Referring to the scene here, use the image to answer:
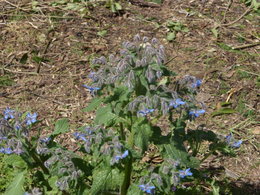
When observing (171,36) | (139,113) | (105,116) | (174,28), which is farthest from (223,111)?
(139,113)

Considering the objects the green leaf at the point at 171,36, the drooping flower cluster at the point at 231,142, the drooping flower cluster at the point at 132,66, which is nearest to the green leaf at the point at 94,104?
the drooping flower cluster at the point at 132,66

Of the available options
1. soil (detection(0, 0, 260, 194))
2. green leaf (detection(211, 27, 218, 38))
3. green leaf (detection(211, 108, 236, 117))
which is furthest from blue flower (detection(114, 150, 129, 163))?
green leaf (detection(211, 27, 218, 38))

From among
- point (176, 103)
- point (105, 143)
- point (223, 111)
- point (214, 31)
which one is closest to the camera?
point (176, 103)

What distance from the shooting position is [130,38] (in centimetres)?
522

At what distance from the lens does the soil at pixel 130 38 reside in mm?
4277

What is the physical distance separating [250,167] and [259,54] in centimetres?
178

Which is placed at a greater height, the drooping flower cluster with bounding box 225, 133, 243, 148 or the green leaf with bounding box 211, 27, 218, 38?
the drooping flower cluster with bounding box 225, 133, 243, 148

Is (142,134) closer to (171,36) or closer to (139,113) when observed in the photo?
(139,113)

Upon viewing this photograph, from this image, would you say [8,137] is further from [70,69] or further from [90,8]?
[90,8]

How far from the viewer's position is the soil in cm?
428

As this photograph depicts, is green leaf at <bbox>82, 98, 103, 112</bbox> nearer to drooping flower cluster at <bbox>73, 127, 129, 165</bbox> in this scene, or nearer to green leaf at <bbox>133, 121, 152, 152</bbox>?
drooping flower cluster at <bbox>73, 127, 129, 165</bbox>

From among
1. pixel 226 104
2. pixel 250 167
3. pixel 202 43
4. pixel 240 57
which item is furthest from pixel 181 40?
pixel 250 167

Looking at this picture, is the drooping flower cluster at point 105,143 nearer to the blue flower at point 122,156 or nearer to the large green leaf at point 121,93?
the blue flower at point 122,156

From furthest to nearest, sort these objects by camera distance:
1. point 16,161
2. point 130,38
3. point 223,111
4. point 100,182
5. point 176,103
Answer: point 130,38 → point 223,111 → point 16,161 → point 100,182 → point 176,103
